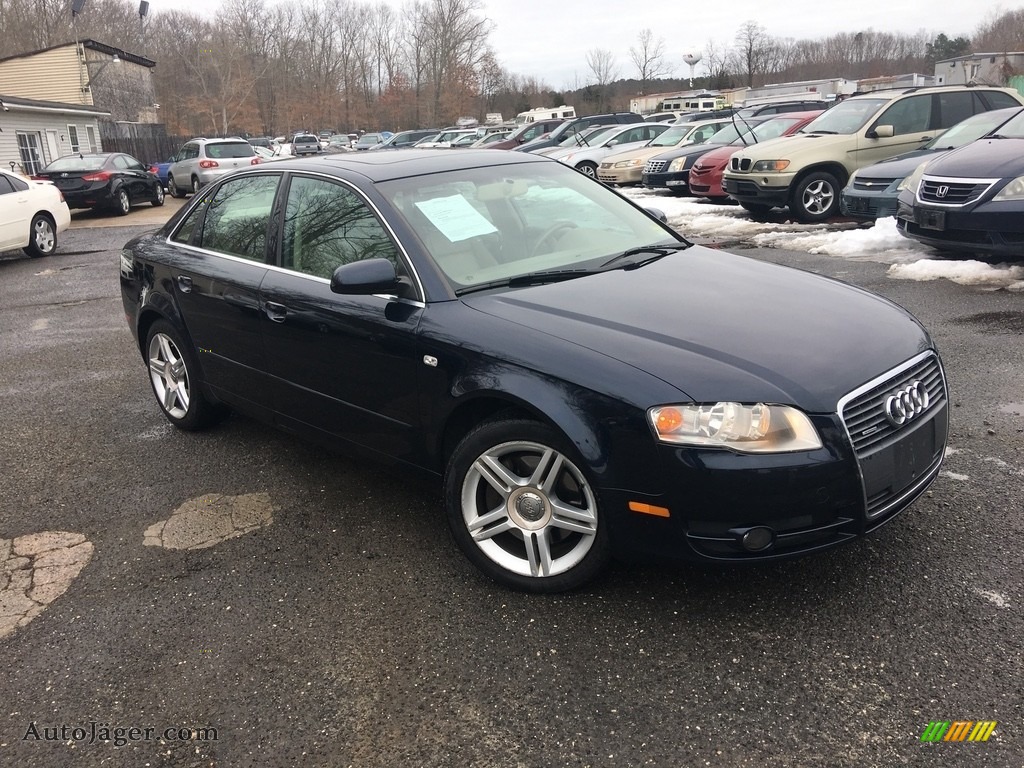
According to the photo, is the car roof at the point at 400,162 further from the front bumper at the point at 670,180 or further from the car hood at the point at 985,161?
the front bumper at the point at 670,180

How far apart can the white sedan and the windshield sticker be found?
419 inches

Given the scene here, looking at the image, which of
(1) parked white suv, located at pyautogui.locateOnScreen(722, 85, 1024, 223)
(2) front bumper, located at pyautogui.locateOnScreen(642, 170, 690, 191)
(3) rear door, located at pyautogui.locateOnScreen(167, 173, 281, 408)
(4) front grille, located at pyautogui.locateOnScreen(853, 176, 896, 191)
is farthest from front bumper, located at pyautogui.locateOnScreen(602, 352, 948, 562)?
(2) front bumper, located at pyautogui.locateOnScreen(642, 170, 690, 191)

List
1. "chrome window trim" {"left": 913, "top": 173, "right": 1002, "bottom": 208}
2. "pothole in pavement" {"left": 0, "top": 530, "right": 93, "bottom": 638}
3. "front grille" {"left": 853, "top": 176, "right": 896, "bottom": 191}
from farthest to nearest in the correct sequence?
1. "front grille" {"left": 853, "top": 176, "right": 896, "bottom": 191}
2. "chrome window trim" {"left": 913, "top": 173, "right": 1002, "bottom": 208}
3. "pothole in pavement" {"left": 0, "top": 530, "right": 93, "bottom": 638}

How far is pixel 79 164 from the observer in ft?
64.0

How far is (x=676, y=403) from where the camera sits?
8.39ft

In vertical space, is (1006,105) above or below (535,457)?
above

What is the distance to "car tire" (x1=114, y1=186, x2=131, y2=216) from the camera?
19438 millimetres

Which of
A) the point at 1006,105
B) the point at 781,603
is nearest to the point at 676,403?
the point at 781,603

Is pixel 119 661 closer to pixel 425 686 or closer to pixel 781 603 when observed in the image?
pixel 425 686

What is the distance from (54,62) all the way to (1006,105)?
3857cm

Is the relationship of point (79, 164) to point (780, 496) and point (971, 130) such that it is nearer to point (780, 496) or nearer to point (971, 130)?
point (971, 130)

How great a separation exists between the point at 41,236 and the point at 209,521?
36.8ft

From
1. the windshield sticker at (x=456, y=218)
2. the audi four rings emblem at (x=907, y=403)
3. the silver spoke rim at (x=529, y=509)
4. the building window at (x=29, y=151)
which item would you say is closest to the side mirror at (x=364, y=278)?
the windshield sticker at (x=456, y=218)

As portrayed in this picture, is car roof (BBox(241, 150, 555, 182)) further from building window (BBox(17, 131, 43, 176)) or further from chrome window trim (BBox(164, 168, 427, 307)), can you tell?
building window (BBox(17, 131, 43, 176))
